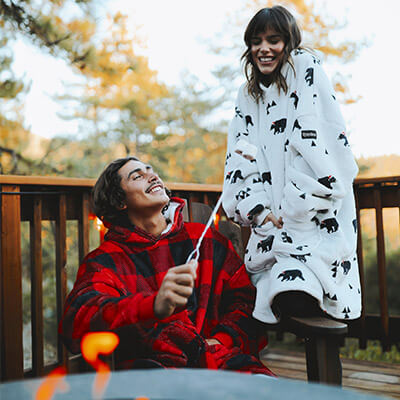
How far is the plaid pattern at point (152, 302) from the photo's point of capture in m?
1.52

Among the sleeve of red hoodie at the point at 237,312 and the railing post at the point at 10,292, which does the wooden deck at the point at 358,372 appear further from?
the railing post at the point at 10,292

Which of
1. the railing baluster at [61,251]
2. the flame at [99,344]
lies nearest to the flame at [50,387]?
the flame at [99,344]

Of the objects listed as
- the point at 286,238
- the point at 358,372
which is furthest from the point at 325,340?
the point at 358,372

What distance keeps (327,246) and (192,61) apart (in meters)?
6.93

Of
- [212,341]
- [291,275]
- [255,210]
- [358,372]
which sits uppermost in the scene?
[255,210]

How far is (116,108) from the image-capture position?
23.9 feet

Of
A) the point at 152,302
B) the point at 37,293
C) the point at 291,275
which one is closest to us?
the point at 152,302

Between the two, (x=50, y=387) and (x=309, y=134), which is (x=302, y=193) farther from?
(x=50, y=387)

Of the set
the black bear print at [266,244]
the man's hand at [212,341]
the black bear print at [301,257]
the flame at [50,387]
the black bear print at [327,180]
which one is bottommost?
the man's hand at [212,341]

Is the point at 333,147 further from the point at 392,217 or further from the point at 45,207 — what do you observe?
the point at 392,217

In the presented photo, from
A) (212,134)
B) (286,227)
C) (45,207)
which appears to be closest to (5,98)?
(212,134)

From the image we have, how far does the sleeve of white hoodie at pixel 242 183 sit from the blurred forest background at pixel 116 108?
4376 millimetres

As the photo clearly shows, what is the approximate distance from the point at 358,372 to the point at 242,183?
1.61m

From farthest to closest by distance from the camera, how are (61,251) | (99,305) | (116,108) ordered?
(116,108)
(61,251)
(99,305)
